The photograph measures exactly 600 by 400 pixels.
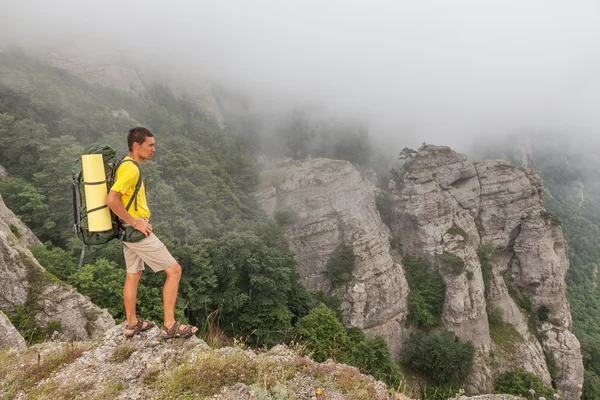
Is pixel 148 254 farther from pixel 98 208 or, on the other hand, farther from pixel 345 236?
pixel 345 236

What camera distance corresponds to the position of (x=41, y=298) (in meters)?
7.99

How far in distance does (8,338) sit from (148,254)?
3819 millimetres

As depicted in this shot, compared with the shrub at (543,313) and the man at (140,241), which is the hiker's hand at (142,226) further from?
the shrub at (543,313)

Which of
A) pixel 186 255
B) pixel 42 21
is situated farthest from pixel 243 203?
pixel 42 21

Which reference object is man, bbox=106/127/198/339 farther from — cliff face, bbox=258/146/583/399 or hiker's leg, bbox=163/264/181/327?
cliff face, bbox=258/146/583/399

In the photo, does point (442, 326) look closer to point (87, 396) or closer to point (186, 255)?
point (186, 255)

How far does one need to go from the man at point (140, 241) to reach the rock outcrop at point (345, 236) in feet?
89.6

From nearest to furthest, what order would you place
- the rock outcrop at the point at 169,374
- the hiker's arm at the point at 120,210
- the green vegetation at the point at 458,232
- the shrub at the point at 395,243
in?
the rock outcrop at the point at 169,374, the hiker's arm at the point at 120,210, the green vegetation at the point at 458,232, the shrub at the point at 395,243

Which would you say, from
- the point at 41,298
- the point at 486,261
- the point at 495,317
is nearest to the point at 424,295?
the point at 495,317

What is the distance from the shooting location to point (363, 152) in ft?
230

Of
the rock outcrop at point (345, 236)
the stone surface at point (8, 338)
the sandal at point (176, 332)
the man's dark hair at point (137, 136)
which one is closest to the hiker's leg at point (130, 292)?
the sandal at point (176, 332)

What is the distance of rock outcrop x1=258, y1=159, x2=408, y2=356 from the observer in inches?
1179

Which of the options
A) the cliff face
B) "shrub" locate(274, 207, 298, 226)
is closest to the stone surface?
the cliff face

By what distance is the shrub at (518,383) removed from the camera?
24859mm
